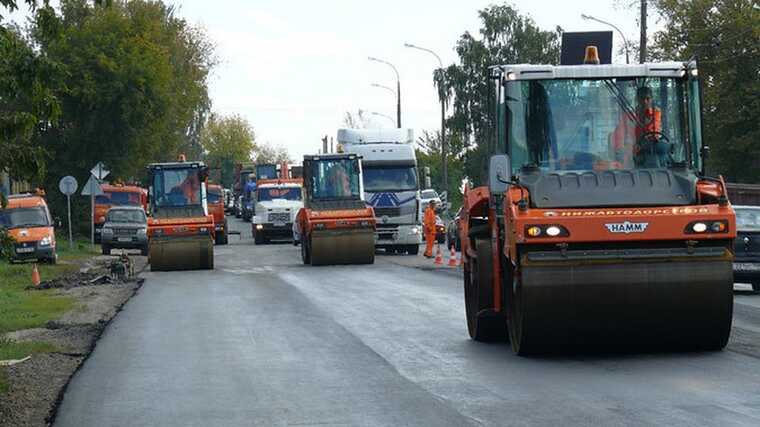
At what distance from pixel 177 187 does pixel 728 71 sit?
29.2m

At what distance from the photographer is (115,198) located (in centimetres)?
6212

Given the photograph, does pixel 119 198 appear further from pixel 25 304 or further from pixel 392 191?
pixel 25 304

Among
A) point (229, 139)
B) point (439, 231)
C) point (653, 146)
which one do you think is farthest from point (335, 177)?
point (229, 139)

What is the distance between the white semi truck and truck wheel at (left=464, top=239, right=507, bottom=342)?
26.1 metres

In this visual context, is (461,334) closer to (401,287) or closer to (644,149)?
(644,149)

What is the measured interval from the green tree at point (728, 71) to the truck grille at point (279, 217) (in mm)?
17958

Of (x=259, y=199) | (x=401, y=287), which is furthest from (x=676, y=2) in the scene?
(x=401, y=287)

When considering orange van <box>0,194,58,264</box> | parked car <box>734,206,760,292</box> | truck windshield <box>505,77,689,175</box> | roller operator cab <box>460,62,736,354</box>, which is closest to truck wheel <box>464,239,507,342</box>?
roller operator cab <box>460,62,736,354</box>

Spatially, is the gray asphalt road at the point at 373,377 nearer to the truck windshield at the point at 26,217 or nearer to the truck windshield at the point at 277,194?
the truck windshield at the point at 26,217

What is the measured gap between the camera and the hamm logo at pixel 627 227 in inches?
525

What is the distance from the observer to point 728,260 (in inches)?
527

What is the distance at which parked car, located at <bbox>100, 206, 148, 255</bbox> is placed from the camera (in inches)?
1924

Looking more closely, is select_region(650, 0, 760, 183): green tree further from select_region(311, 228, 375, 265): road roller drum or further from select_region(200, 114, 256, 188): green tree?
select_region(200, 114, 256, 188): green tree

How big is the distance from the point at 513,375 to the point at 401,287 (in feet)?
47.1
